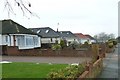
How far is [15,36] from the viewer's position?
41.7 m

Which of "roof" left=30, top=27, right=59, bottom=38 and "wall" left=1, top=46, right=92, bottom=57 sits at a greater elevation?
"roof" left=30, top=27, right=59, bottom=38

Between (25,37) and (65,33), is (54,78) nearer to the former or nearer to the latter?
(25,37)

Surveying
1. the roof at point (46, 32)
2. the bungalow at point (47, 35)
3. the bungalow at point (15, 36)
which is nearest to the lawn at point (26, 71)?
the bungalow at point (15, 36)

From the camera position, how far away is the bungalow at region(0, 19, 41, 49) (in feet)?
135

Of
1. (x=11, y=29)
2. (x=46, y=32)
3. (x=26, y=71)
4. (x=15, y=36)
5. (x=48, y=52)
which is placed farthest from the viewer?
(x=46, y=32)

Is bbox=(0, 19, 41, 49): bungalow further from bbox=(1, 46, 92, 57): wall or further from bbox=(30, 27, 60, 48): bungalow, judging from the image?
bbox=(30, 27, 60, 48): bungalow

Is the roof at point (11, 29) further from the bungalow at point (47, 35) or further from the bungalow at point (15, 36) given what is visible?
the bungalow at point (47, 35)

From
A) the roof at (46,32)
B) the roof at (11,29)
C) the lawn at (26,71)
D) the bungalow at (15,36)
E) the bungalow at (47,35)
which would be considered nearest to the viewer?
the lawn at (26,71)

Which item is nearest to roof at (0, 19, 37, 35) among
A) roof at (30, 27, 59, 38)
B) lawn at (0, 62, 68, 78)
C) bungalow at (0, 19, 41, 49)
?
bungalow at (0, 19, 41, 49)

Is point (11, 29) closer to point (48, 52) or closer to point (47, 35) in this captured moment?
point (48, 52)

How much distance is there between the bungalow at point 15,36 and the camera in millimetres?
41000

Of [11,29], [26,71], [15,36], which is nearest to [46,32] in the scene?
[11,29]

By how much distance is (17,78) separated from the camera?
12203 mm

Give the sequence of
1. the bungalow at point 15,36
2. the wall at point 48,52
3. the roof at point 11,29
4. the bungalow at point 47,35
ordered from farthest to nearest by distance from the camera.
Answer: the bungalow at point 47,35, the roof at point 11,29, the bungalow at point 15,36, the wall at point 48,52
